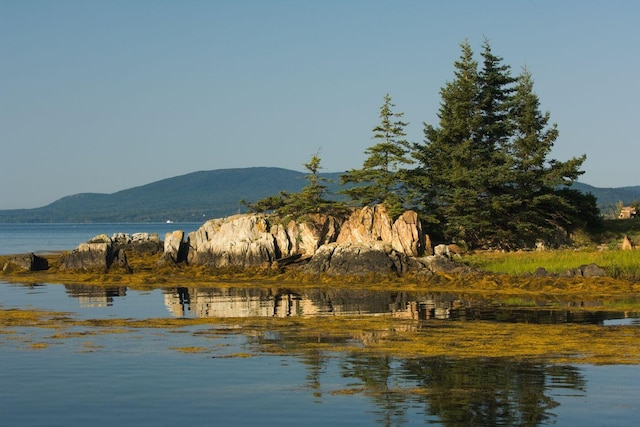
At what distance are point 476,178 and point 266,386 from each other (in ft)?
119

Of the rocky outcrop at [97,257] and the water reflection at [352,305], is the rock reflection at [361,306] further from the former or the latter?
the rocky outcrop at [97,257]

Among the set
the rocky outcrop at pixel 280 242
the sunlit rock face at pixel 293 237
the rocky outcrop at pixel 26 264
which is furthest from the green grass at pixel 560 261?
the rocky outcrop at pixel 26 264

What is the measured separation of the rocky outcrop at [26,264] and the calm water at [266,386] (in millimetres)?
30974

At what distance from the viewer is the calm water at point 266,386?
48.2ft

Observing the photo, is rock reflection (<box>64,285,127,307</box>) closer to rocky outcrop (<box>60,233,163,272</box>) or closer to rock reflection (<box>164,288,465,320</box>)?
rock reflection (<box>164,288,465,320</box>)

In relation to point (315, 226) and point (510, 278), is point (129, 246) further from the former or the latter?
point (510, 278)

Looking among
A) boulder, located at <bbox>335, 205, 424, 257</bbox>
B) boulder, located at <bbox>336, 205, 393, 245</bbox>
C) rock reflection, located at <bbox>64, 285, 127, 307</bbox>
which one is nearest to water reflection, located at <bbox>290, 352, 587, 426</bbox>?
rock reflection, located at <bbox>64, 285, 127, 307</bbox>

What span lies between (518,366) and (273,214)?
36.6 m

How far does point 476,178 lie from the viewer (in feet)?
169

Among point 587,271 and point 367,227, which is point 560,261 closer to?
point 587,271

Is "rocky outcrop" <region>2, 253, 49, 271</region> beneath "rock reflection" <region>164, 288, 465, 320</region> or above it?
above

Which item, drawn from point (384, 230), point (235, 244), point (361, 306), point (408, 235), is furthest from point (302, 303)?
point (235, 244)

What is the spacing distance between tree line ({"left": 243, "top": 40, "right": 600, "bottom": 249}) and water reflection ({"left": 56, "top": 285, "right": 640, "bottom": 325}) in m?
13.8

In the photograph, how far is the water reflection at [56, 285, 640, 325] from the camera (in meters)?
28.4
